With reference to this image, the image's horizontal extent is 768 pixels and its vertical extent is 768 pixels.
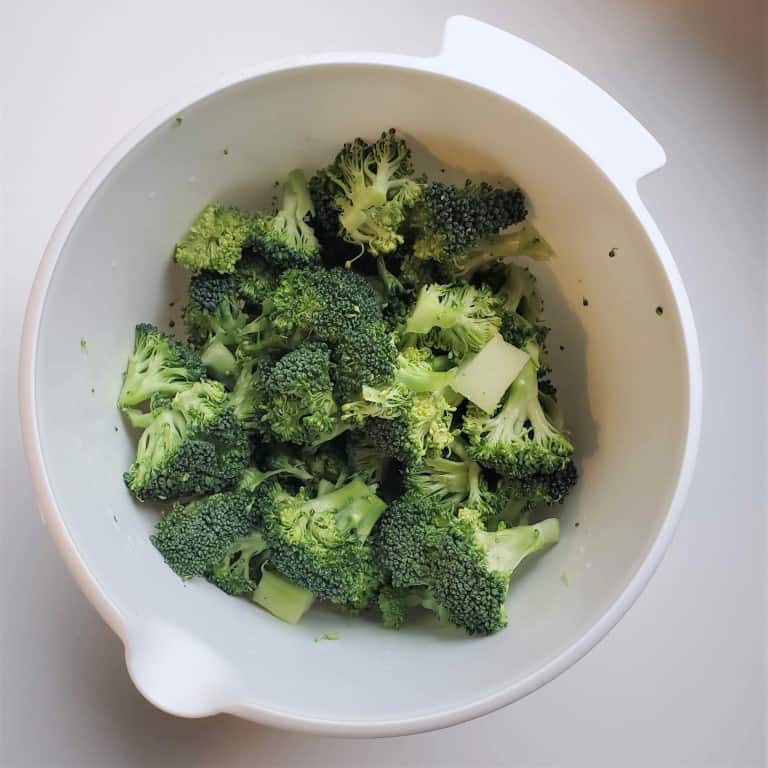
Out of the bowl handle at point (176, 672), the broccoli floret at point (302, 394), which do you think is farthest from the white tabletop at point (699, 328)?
the broccoli floret at point (302, 394)

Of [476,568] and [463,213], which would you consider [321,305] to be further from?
[476,568]

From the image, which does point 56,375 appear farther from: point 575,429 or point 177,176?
point 575,429

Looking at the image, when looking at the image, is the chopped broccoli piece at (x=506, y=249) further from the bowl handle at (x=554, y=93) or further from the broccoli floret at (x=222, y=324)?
the broccoli floret at (x=222, y=324)

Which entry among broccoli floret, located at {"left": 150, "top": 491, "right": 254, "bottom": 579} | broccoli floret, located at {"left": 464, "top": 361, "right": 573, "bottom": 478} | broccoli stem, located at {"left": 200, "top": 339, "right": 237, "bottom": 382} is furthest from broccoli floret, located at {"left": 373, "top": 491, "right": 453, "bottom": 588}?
broccoli stem, located at {"left": 200, "top": 339, "right": 237, "bottom": 382}

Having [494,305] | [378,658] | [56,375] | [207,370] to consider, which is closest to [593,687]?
[378,658]

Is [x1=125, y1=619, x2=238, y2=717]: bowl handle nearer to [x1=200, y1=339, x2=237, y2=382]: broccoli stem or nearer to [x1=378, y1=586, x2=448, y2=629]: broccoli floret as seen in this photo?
[x1=378, y1=586, x2=448, y2=629]: broccoli floret

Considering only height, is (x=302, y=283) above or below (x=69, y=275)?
above
